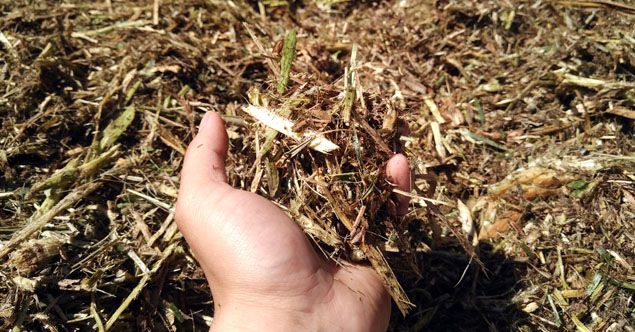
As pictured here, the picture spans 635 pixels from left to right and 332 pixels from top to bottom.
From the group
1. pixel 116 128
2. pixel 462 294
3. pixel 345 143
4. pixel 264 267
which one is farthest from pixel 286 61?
pixel 462 294

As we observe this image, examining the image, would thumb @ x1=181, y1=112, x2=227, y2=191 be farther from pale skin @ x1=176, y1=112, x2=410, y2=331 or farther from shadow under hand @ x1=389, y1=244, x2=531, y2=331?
shadow under hand @ x1=389, y1=244, x2=531, y2=331

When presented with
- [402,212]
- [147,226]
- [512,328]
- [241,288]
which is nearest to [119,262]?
[147,226]

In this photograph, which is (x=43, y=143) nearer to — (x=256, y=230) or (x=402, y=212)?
(x=256, y=230)

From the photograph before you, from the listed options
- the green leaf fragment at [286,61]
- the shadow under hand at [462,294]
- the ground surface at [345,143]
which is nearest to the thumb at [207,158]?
the ground surface at [345,143]

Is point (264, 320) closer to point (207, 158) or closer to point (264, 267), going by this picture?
point (264, 267)

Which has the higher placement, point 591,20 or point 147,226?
point 591,20

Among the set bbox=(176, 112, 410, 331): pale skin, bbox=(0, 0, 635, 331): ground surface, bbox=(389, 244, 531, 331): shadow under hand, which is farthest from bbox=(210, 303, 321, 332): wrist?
bbox=(389, 244, 531, 331): shadow under hand
